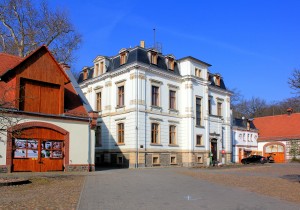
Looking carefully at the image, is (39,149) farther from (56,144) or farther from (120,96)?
(120,96)

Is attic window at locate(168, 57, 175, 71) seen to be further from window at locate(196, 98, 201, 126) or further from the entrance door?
the entrance door

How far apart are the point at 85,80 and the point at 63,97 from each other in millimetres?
17068

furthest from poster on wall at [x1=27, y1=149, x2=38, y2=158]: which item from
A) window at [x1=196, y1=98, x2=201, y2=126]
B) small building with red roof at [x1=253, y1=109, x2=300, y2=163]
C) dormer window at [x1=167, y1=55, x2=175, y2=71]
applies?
small building with red roof at [x1=253, y1=109, x2=300, y2=163]

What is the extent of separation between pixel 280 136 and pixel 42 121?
139 ft

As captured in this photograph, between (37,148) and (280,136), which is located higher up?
(280,136)

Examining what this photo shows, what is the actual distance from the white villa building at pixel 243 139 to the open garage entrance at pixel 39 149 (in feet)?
104

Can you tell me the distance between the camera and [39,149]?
22.6m

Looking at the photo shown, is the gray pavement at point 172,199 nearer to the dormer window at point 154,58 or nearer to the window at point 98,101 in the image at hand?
the dormer window at point 154,58

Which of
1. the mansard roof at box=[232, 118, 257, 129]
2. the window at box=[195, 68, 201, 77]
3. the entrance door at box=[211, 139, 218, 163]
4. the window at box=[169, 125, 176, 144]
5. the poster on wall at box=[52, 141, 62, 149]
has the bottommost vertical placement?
the entrance door at box=[211, 139, 218, 163]

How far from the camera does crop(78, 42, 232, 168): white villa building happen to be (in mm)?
33750

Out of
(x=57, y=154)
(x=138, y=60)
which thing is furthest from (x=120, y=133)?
(x=57, y=154)

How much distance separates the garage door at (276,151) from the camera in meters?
53.6

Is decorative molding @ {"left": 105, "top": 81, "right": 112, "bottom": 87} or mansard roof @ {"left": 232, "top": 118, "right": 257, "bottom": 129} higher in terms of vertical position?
decorative molding @ {"left": 105, "top": 81, "right": 112, "bottom": 87}

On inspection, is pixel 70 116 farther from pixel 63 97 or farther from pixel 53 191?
pixel 53 191
